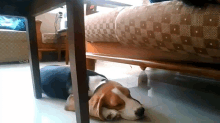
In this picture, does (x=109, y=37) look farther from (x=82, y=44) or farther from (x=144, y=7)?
(x=82, y=44)

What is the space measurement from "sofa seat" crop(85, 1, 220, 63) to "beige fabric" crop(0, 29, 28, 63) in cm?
219

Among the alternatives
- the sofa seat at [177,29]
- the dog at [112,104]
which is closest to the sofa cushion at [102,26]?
the sofa seat at [177,29]

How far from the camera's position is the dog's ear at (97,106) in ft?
2.06

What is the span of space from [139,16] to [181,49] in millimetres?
232

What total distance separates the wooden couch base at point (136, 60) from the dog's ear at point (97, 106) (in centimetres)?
32

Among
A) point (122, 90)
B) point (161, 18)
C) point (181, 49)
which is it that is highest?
point (161, 18)

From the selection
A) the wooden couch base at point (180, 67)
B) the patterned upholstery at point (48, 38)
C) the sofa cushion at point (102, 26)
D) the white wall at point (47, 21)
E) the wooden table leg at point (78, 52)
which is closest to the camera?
the wooden table leg at point (78, 52)

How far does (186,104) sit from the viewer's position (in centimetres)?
85

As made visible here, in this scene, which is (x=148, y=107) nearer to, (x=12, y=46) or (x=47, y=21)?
(x=12, y=46)

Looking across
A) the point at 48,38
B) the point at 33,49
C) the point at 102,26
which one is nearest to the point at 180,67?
the point at 102,26

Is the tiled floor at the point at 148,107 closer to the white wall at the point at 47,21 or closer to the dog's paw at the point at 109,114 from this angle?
the dog's paw at the point at 109,114

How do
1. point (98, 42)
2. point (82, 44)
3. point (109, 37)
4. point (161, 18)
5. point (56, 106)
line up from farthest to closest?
1. point (98, 42)
2. point (109, 37)
3. point (56, 106)
4. point (161, 18)
5. point (82, 44)

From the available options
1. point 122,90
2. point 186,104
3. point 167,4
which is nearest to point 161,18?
point 167,4

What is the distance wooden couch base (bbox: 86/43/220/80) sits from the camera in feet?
1.92
